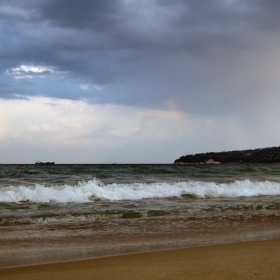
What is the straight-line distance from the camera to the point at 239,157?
10306 centimetres

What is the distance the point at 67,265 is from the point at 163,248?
1.99 meters

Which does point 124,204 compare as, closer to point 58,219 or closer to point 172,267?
point 58,219

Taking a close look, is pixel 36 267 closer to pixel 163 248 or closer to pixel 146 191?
pixel 163 248

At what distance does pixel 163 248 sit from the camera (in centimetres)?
626

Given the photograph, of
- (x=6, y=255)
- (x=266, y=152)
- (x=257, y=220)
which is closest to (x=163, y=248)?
(x=6, y=255)

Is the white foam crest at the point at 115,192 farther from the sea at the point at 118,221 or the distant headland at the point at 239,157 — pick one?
the distant headland at the point at 239,157

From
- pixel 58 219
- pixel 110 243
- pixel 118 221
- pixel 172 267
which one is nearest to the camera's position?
pixel 172 267

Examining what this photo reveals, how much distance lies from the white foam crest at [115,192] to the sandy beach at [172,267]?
9.18 m

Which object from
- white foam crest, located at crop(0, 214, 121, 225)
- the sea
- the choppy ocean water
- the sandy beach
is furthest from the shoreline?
the choppy ocean water

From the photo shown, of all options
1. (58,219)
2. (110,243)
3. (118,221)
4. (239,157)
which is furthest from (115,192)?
(239,157)

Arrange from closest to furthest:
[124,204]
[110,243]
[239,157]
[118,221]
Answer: [110,243]
[118,221]
[124,204]
[239,157]

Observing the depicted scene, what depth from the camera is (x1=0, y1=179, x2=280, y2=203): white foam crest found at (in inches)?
557

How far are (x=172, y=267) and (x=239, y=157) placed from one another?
103 metres

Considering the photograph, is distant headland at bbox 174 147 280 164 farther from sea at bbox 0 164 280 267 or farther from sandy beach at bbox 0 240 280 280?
sandy beach at bbox 0 240 280 280
